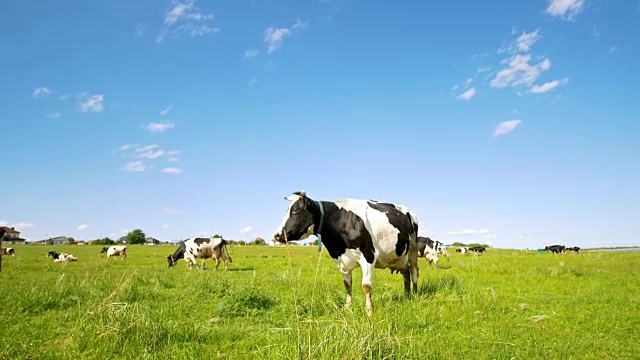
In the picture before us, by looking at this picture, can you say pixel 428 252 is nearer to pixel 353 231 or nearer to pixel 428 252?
pixel 428 252

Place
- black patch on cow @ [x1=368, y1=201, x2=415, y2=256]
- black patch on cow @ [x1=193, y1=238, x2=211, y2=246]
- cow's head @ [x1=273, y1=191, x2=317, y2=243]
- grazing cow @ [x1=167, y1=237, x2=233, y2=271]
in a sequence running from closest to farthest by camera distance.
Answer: cow's head @ [x1=273, y1=191, x2=317, y2=243] < black patch on cow @ [x1=368, y1=201, x2=415, y2=256] < grazing cow @ [x1=167, y1=237, x2=233, y2=271] < black patch on cow @ [x1=193, y1=238, x2=211, y2=246]

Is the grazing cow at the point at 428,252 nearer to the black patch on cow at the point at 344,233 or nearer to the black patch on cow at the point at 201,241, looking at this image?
the black patch on cow at the point at 201,241

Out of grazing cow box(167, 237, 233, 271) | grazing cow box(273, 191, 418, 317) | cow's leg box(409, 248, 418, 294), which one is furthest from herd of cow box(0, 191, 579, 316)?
grazing cow box(167, 237, 233, 271)

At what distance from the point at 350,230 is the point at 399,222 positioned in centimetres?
146

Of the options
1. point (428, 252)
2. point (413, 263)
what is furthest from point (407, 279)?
point (428, 252)

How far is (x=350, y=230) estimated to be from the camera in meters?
8.84

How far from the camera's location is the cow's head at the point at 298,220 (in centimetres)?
863

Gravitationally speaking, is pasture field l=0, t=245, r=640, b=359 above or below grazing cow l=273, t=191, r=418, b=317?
below

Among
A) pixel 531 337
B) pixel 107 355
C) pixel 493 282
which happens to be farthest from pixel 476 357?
pixel 493 282

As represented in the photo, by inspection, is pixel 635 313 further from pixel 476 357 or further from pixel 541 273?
pixel 541 273

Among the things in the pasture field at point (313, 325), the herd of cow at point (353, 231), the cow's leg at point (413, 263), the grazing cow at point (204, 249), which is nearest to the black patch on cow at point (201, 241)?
the grazing cow at point (204, 249)

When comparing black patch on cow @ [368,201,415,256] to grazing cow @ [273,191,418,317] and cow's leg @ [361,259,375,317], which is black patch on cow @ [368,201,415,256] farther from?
cow's leg @ [361,259,375,317]

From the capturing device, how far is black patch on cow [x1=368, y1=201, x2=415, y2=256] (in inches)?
376

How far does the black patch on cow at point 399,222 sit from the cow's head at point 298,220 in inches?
65.6
